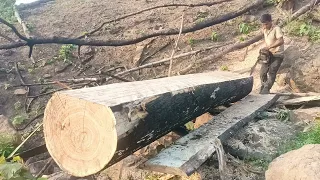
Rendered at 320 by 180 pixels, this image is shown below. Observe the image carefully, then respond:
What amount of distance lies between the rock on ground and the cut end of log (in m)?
1.43

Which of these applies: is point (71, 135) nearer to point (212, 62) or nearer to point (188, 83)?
point (188, 83)

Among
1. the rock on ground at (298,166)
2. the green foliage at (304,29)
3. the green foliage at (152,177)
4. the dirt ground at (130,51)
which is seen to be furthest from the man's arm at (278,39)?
the green foliage at (152,177)

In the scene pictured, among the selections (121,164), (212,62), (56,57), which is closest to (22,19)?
(56,57)

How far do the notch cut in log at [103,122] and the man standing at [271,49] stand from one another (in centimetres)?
322

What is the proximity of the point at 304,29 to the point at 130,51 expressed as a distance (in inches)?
189

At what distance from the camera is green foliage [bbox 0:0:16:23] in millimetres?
12539

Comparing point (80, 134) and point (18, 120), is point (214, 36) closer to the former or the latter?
point (18, 120)

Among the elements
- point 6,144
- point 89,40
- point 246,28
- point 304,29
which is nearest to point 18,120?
point 6,144

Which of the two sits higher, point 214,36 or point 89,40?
point 89,40

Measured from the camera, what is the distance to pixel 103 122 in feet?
8.86

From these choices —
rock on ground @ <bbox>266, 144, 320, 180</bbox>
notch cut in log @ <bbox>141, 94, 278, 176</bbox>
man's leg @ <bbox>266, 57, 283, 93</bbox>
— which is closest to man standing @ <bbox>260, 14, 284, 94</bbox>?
man's leg @ <bbox>266, 57, 283, 93</bbox>

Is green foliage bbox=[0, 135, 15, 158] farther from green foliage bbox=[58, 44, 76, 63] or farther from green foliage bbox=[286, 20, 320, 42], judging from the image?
green foliage bbox=[286, 20, 320, 42]

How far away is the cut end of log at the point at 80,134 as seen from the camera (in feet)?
8.86

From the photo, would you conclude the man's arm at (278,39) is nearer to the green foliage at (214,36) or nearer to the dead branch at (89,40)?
the dead branch at (89,40)
